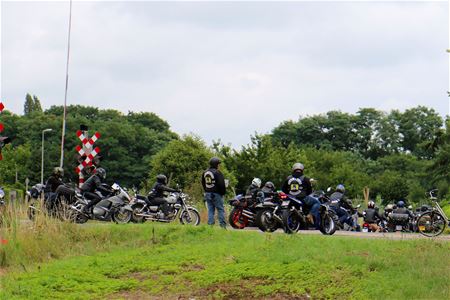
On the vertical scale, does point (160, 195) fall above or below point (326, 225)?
above

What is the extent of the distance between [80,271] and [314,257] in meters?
4.01

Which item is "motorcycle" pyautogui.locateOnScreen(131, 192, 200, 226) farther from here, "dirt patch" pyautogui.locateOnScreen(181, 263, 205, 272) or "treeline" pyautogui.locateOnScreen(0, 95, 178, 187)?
"treeline" pyautogui.locateOnScreen(0, 95, 178, 187)

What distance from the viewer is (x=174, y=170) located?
43156 millimetres

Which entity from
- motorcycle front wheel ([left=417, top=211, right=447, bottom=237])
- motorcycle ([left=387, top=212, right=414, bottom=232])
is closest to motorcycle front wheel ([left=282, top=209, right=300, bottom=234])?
motorcycle front wheel ([left=417, top=211, right=447, bottom=237])

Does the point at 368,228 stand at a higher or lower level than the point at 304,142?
lower

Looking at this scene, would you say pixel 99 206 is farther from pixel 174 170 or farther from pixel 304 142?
pixel 304 142

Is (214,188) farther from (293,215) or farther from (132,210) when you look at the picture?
(132,210)

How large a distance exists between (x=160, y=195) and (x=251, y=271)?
10.8 meters

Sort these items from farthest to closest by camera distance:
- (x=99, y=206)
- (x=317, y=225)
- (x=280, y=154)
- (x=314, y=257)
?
(x=280, y=154) < (x=99, y=206) < (x=317, y=225) < (x=314, y=257)

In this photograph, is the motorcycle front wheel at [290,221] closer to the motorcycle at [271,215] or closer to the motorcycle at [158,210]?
the motorcycle at [271,215]

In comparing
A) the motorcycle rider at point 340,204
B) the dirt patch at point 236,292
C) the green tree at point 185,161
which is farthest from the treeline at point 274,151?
the dirt patch at point 236,292

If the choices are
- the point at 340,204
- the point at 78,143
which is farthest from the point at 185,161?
the point at 78,143

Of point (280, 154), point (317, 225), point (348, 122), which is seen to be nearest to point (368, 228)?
point (317, 225)

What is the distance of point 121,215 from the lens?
22.1 m
